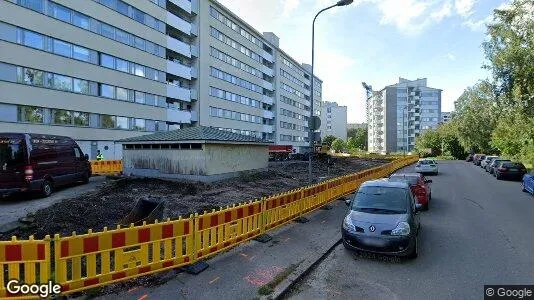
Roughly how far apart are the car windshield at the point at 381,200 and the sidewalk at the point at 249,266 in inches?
47.7

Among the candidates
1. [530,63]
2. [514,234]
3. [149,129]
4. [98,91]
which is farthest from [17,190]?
[530,63]

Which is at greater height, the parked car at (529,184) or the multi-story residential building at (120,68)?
the multi-story residential building at (120,68)

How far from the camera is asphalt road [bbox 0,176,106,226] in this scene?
35.6 feet

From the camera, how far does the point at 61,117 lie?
28594 millimetres

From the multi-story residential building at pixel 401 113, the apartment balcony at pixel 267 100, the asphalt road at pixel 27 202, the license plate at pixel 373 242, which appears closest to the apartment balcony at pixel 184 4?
the apartment balcony at pixel 267 100

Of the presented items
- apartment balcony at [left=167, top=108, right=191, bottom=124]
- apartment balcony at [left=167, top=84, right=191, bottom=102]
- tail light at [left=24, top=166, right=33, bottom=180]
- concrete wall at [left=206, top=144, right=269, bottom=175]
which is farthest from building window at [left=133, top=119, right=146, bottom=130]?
tail light at [left=24, top=166, right=33, bottom=180]

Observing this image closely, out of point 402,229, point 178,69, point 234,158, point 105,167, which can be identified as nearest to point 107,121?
point 105,167

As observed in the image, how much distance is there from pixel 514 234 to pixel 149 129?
112 feet

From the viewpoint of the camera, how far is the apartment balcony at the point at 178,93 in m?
40.6

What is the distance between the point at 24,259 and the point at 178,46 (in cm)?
3994

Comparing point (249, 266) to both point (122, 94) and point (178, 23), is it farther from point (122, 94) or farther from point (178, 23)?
point (178, 23)

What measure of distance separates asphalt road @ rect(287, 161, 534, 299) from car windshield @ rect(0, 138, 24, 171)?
11263mm

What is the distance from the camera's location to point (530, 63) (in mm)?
24922

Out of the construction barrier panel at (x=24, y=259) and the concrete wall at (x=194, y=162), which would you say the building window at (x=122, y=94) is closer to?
the concrete wall at (x=194, y=162)
